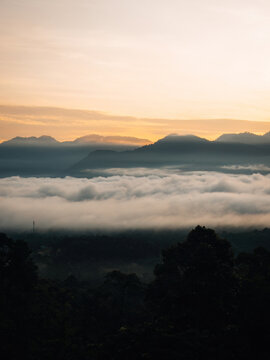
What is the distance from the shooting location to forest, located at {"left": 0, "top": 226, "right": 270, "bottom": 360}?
33.3 metres

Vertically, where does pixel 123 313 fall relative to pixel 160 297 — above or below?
below

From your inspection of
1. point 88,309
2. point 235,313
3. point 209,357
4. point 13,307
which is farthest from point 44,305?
point 209,357

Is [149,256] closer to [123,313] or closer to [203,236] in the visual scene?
[123,313]

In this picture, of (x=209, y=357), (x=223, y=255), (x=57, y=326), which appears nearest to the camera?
(x=209, y=357)

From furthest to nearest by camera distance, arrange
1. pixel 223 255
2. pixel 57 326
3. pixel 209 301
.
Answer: pixel 223 255, pixel 57 326, pixel 209 301

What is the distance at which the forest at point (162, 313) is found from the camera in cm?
3334

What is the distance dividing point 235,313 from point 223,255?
15.5m

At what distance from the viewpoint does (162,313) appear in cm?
4975

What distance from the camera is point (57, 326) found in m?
50.7

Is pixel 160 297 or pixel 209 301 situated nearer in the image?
pixel 209 301

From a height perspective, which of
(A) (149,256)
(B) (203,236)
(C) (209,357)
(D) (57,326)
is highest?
(B) (203,236)

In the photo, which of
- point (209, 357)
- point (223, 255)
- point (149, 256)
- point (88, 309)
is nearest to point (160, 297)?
point (223, 255)

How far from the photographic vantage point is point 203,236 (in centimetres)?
6009

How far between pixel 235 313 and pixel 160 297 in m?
14.8
